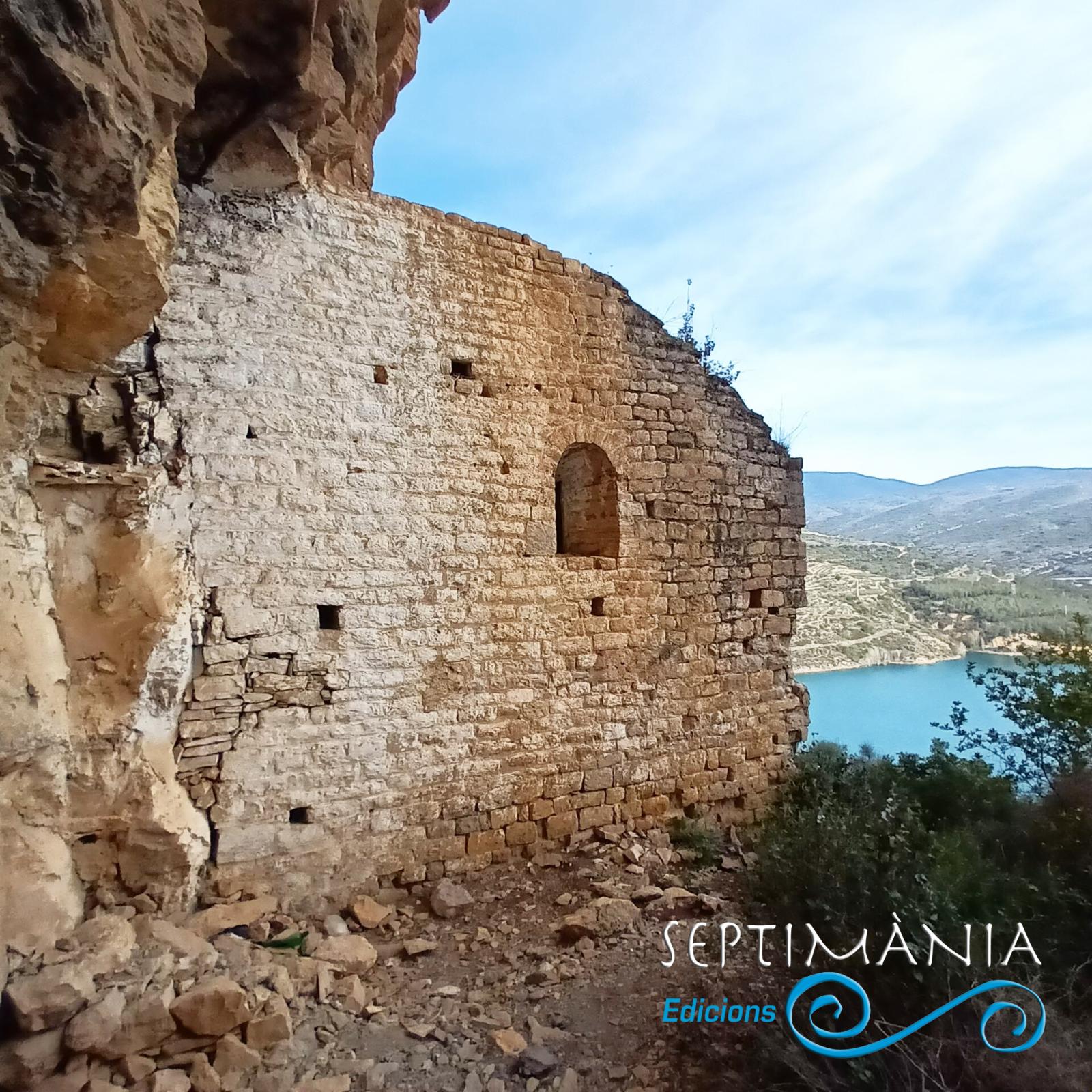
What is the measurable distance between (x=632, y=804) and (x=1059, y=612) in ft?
30.8

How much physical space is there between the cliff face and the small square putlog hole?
2.60ft

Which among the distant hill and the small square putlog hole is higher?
the distant hill

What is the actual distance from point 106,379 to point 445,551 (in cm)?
230

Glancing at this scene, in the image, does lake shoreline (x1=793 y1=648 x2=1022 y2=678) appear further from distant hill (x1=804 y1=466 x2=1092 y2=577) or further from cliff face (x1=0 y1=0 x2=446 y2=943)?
cliff face (x1=0 y1=0 x2=446 y2=943)

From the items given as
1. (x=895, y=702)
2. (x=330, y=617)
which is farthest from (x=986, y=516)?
(x=330, y=617)

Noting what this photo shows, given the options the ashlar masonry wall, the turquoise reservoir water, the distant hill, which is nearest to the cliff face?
the ashlar masonry wall

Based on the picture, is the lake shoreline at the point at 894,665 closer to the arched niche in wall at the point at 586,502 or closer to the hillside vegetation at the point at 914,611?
the hillside vegetation at the point at 914,611

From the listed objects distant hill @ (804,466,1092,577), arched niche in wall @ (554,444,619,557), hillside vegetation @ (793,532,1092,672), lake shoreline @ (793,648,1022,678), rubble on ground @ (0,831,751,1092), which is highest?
distant hill @ (804,466,1092,577)

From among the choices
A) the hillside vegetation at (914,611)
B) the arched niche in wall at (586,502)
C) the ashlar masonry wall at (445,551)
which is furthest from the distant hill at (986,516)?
the arched niche in wall at (586,502)

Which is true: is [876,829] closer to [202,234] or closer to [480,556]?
[480,556]

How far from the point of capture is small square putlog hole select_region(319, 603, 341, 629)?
442 centimetres

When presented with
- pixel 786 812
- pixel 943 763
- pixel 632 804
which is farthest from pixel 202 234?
pixel 943 763

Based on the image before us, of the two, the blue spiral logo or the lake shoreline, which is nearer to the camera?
the blue spiral logo

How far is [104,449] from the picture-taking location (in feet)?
12.5
